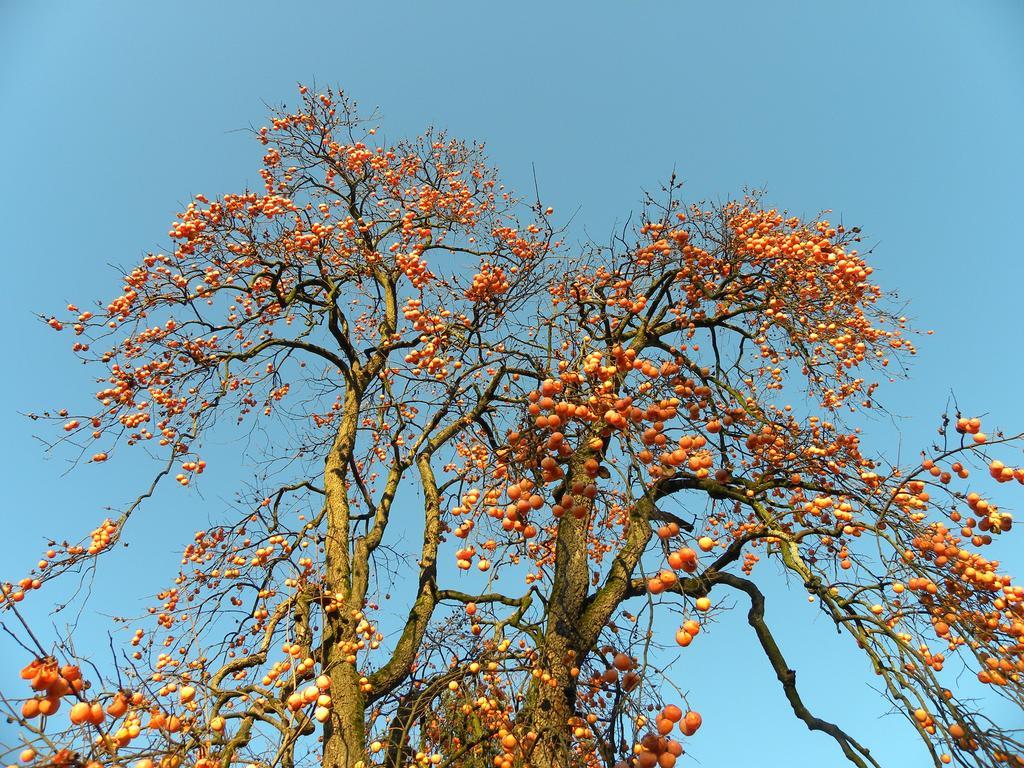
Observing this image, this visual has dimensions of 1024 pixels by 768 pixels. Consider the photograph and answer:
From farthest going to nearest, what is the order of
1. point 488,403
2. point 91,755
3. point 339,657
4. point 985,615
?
1. point 488,403
2. point 339,657
3. point 985,615
4. point 91,755

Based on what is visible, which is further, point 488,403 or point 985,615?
point 488,403

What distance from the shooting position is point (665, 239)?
5.32 m

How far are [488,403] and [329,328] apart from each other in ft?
6.08

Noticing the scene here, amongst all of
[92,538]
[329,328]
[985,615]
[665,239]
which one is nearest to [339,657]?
[92,538]

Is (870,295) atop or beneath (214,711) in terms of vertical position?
atop

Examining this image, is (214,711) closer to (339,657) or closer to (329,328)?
(339,657)

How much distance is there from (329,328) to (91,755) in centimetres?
414

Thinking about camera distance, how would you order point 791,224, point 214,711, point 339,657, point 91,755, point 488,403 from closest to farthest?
point 91,755, point 214,711, point 339,657, point 488,403, point 791,224

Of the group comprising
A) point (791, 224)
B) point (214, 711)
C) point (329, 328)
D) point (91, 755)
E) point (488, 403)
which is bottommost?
point (91, 755)

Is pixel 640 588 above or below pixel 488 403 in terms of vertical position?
below

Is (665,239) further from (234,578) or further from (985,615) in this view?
(234,578)

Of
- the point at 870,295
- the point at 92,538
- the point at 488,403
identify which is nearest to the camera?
the point at 92,538

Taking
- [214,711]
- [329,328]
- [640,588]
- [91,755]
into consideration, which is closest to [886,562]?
[640,588]

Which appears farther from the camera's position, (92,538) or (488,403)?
(488,403)
